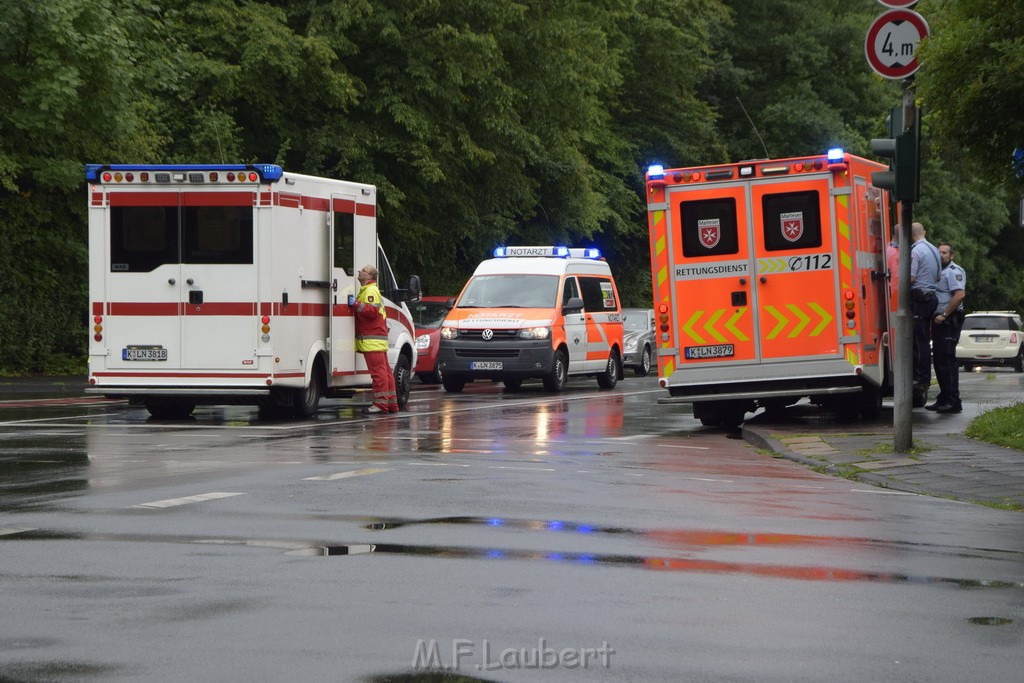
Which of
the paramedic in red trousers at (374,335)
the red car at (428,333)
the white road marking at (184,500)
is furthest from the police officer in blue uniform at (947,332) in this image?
the red car at (428,333)

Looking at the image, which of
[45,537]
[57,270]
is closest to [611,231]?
[57,270]

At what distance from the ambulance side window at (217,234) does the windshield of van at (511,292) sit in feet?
30.5

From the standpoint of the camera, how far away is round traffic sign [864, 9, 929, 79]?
48.0ft

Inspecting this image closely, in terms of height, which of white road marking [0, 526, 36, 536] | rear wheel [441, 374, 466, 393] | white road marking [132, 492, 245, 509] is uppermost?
rear wheel [441, 374, 466, 393]

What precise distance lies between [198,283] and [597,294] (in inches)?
470

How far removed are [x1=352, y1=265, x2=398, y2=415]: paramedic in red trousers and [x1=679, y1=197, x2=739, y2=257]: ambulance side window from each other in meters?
4.15

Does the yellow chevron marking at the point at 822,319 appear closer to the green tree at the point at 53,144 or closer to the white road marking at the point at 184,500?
the white road marking at the point at 184,500

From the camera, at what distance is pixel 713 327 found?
61.6 feet

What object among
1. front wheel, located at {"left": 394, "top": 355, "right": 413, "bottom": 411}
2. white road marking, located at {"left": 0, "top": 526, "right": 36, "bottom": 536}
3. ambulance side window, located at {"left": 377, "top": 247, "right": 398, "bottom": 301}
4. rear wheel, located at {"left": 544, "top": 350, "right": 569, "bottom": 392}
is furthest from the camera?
rear wheel, located at {"left": 544, "top": 350, "right": 569, "bottom": 392}

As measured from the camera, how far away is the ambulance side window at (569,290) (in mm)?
28594

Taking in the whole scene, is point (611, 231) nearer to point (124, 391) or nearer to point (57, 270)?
point (57, 270)

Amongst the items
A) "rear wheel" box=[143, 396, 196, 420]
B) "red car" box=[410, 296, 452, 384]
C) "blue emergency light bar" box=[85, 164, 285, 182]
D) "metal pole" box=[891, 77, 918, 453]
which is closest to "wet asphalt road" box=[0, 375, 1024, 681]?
"metal pole" box=[891, 77, 918, 453]

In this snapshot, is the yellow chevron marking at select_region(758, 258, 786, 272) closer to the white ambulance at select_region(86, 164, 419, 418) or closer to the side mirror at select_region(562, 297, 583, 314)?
the white ambulance at select_region(86, 164, 419, 418)

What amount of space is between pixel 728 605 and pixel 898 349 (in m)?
8.19
